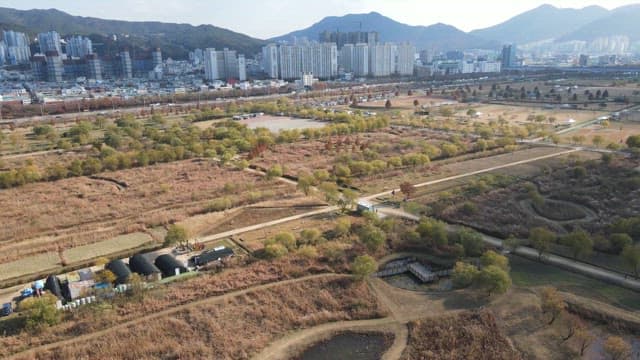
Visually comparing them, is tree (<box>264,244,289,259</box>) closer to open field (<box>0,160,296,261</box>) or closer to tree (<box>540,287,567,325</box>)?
open field (<box>0,160,296,261</box>)

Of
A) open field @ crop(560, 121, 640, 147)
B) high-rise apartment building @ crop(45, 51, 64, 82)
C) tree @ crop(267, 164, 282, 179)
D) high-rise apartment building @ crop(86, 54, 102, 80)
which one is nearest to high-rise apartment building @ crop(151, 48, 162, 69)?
high-rise apartment building @ crop(86, 54, 102, 80)

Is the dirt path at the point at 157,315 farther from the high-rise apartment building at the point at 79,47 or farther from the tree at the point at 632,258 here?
the high-rise apartment building at the point at 79,47

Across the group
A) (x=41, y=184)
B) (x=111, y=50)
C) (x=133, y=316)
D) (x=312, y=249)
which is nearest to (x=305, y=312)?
(x=312, y=249)

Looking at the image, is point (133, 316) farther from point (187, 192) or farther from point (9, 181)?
point (9, 181)

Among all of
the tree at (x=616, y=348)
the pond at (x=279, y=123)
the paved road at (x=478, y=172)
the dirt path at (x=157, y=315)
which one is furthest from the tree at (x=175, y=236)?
the pond at (x=279, y=123)

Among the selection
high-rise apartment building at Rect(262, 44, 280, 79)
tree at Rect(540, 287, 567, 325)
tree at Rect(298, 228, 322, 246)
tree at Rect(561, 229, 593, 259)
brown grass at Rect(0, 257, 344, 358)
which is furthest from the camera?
high-rise apartment building at Rect(262, 44, 280, 79)

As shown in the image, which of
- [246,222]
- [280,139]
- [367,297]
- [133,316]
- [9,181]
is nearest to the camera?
[133,316]
